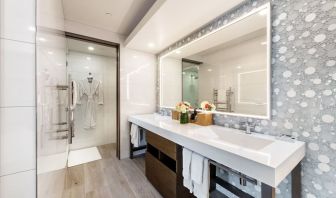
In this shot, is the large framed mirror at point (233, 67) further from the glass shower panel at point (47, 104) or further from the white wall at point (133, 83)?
the glass shower panel at point (47, 104)

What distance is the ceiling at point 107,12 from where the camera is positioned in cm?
188

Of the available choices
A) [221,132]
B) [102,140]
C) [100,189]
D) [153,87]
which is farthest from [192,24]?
[102,140]

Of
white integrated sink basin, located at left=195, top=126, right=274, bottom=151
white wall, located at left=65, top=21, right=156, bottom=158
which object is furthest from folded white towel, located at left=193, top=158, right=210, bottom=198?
white wall, located at left=65, top=21, right=156, bottom=158

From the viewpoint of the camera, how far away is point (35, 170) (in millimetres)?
655

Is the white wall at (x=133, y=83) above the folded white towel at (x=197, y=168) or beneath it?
above

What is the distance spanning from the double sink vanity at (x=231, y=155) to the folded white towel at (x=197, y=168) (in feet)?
0.28

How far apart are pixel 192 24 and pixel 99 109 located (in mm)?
3012

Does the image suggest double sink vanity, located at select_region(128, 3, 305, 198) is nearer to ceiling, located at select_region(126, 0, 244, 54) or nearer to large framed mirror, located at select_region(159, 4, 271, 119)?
large framed mirror, located at select_region(159, 4, 271, 119)

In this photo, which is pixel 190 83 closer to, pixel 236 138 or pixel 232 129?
pixel 232 129

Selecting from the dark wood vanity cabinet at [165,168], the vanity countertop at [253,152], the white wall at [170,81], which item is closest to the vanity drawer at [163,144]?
the dark wood vanity cabinet at [165,168]

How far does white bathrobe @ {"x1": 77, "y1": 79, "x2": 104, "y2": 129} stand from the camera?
134 inches

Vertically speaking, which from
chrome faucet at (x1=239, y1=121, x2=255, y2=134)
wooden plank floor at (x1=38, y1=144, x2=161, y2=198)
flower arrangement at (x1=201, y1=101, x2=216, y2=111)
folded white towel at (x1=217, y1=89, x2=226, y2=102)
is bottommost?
wooden plank floor at (x1=38, y1=144, x2=161, y2=198)

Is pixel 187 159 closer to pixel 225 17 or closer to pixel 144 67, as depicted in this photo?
pixel 225 17

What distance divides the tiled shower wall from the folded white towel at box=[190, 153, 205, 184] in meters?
0.67
